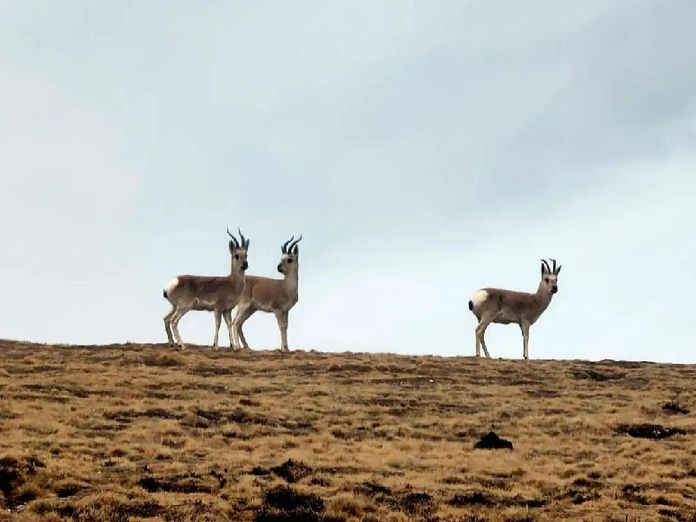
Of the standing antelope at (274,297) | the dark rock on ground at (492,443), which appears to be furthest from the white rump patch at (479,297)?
the dark rock on ground at (492,443)

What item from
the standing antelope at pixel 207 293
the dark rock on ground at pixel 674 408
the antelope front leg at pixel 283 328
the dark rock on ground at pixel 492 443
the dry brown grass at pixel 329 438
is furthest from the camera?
the antelope front leg at pixel 283 328

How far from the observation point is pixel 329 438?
968 inches

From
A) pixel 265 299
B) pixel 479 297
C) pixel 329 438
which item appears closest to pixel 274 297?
pixel 265 299

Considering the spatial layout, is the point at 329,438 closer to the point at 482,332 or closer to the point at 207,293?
the point at 207,293

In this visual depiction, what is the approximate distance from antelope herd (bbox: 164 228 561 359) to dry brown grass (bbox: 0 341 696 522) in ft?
5.26

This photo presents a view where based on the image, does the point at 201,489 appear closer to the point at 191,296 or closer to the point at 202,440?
the point at 202,440

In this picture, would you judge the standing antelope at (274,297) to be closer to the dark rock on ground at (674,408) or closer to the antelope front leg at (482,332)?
the antelope front leg at (482,332)

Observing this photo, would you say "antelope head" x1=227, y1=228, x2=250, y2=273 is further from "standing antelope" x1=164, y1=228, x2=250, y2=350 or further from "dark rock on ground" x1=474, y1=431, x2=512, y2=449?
"dark rock on ground" x1=474, y1=431, x2=512, y2=449

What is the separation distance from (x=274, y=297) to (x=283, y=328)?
1.18 metres

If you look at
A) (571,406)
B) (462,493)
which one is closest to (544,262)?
(571,406)

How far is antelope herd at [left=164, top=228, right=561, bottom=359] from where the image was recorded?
36031 millimetres

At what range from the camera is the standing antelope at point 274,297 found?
3762cm

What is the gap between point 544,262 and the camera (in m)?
40.8

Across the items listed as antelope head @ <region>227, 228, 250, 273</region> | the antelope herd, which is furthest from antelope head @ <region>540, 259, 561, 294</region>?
antelope head @ <region>227, 228, 250, 273</region>
